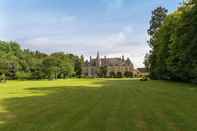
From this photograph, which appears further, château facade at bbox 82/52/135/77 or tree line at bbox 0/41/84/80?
château facade at bbox 82/52/135/77

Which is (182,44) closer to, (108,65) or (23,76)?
(23,76)

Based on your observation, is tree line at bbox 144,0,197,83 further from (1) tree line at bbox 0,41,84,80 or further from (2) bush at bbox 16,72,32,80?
(2) bush at bbox 16,72,32,80

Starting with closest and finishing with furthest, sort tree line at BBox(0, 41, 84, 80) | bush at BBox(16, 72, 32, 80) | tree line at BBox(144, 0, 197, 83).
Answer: tree line at BBox(144, 0, 197, 83), tree line at BBox(0, 41, 84, 80), bush at BBox(16, 72, 32, 80)

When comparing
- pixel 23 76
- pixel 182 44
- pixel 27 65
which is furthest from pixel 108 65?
pixel 182 44

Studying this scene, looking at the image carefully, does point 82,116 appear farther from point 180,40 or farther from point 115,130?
point 180,40

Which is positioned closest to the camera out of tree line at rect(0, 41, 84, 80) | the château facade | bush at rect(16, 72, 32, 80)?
tree line at rect(0, 41, 84, 80)

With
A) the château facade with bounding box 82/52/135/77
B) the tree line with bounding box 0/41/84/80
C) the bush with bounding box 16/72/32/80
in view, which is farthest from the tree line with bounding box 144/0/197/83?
the château facade with bounding box 82/52/135/77

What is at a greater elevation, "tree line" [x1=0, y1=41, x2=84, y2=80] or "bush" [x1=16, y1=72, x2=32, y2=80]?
"tree line" [x1=0, y1=41, x2=84, y2=80]

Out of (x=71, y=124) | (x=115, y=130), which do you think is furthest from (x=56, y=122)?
(x=115, y=130)

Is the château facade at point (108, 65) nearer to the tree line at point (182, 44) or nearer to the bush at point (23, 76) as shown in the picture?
the bush at point (23, 76)

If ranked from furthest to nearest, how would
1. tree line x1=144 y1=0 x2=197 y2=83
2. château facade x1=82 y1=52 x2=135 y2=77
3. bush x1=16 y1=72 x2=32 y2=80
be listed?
1. château facade x1=82 y1=52 x2=135 y2=77
2. bush x1=16 y1=72 x2=32 y2=80
3. tree line x1=144 y1=0 x2=197 y2=83

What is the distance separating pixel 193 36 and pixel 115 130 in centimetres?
2978

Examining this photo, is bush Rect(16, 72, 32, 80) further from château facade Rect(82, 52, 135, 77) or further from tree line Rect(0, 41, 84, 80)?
château facade Rect(82, 52, 135, 77)

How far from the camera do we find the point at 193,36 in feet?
119
